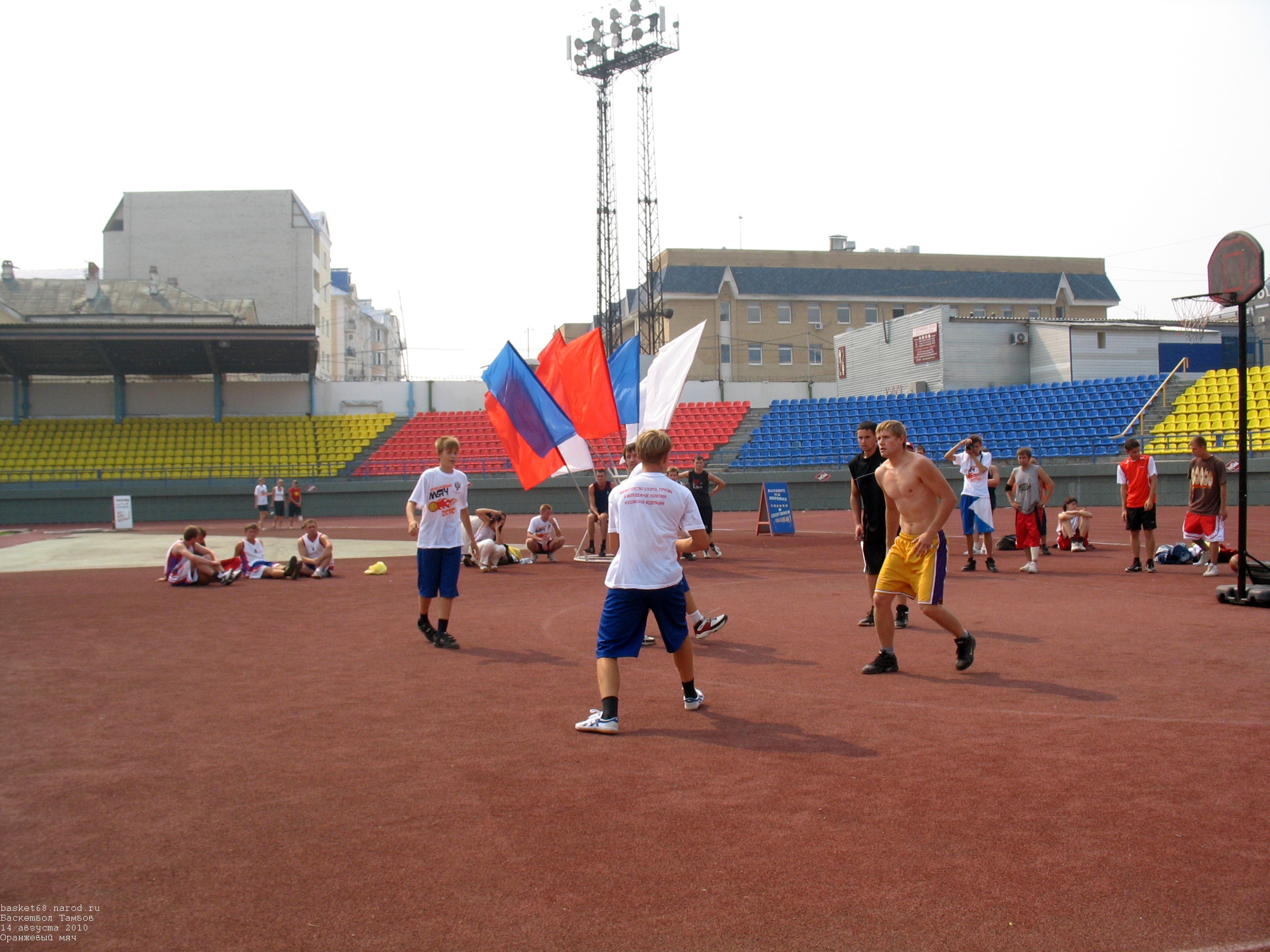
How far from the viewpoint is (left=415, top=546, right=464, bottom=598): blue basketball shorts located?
357 inches

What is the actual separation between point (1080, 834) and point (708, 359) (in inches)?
2375

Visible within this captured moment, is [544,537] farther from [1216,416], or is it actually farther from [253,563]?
[1216,416]

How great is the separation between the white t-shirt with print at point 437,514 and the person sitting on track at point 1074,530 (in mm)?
12118

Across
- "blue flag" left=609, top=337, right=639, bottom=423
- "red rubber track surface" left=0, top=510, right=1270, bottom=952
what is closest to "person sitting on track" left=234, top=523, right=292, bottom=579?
"red rubber track surface" left=0, top=510, right=1270, bottom=952

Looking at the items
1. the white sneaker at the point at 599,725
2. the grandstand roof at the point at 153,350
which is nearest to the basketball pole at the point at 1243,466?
the white sneaker at the point at 599,725

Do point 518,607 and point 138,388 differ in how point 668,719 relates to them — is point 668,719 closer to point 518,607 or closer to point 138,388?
point 518,607

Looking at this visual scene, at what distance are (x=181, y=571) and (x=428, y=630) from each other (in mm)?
7109

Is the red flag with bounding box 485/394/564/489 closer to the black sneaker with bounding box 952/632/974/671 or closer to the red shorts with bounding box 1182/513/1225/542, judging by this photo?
the red shorts with bounding box 1182/513/1225/542

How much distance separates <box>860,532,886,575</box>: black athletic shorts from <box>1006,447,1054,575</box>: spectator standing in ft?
18.0

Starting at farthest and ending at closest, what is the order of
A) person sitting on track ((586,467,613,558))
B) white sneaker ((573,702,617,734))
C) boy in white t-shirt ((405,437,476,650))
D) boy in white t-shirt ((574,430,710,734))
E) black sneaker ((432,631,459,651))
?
person sitting on track ((586,467,613,558)) < boy in white t-shirt ((405,437,476,650)) < black sneaker ((432,631,459,651)) < boy in white t-shirt ((574,430,710,734)) < white sneaker ((573,702,617,734))

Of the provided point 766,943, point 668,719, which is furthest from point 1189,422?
point 766,943

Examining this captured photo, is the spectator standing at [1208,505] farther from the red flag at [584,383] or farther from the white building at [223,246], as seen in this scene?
the white building at [223,246]

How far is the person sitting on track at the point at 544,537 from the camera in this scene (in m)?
17.9

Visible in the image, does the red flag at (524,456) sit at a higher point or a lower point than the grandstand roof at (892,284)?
lower
